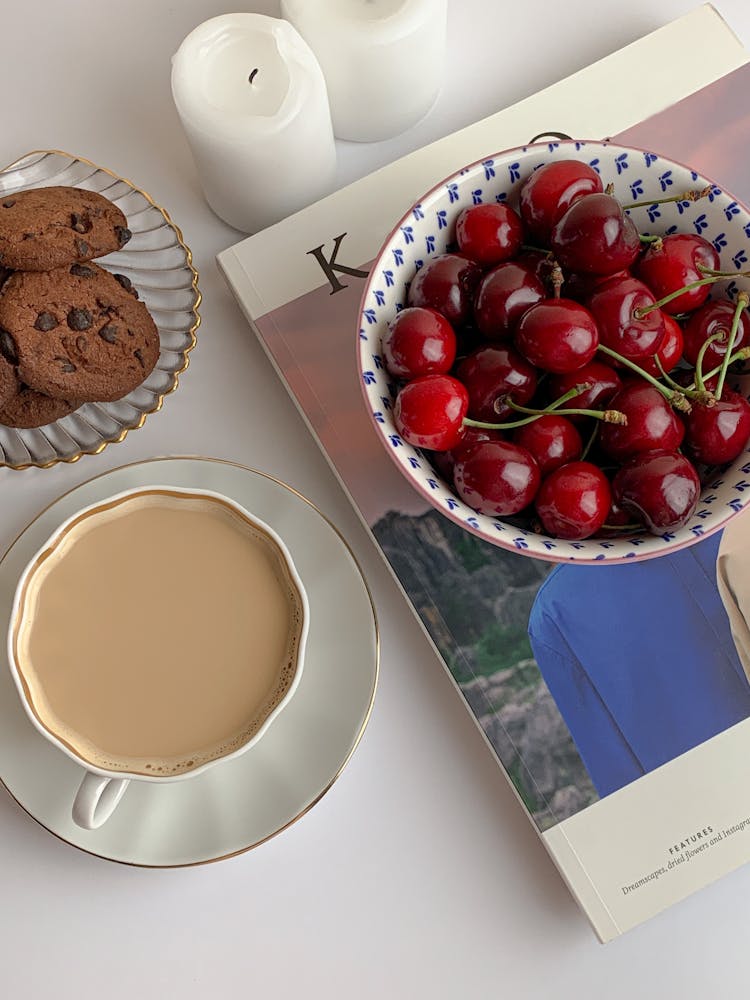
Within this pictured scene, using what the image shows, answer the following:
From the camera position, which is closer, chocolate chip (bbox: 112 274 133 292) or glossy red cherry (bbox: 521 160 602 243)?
glossy red cherry (bbox: 521 160 602 243)

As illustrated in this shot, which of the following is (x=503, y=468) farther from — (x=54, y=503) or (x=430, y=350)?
(x=54, y=503)

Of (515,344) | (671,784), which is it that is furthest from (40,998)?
(515,344)

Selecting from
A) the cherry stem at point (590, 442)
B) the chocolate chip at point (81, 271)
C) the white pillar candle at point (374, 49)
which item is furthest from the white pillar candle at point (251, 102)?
the cherry stem at point (590, 442)

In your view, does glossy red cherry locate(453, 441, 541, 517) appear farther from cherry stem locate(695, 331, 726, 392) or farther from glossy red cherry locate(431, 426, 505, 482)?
cherry stem locate(695, 331, 726, 392)

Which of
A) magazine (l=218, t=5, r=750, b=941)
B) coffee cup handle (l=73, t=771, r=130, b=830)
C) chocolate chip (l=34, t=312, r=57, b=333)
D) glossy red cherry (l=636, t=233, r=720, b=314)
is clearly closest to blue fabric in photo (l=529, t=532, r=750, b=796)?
magazine (l=218, t=5, r=750, b=941)

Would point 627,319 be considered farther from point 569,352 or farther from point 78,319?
point 78,319

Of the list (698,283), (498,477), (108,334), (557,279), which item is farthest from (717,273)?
(108,334)
